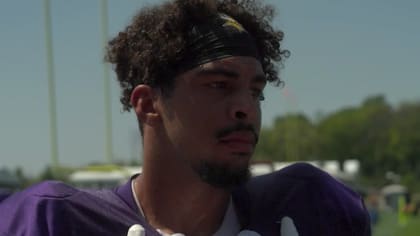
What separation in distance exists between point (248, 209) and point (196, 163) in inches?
9.1

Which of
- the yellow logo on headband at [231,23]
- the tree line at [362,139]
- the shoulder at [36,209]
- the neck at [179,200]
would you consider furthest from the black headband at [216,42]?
the tree line at [362,139]

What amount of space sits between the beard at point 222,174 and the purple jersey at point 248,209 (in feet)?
0.53

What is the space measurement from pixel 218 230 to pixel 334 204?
0.32 metres

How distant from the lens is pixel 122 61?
95.4 inches

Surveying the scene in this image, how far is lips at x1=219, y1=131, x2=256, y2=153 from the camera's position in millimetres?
2076

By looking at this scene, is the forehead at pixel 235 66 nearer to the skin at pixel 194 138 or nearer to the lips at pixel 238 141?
the skin at pixel 194 138

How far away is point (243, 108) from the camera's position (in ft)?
6.86

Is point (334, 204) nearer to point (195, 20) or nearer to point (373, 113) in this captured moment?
point (195, 20)

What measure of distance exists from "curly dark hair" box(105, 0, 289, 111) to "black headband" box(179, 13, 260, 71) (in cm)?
2

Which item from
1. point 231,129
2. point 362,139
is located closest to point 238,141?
point 231,129

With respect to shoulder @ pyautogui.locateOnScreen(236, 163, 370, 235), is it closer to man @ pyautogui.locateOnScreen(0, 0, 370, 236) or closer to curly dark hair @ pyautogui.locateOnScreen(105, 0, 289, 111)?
man @ pyautogui.locateOnScreen(0, 0, 370, 236)

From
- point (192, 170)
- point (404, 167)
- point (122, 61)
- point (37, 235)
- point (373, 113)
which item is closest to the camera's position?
point (37, 235)

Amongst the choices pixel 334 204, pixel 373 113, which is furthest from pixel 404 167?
pixel 334 204

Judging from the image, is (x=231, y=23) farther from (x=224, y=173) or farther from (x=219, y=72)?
(x=224, y=173)
